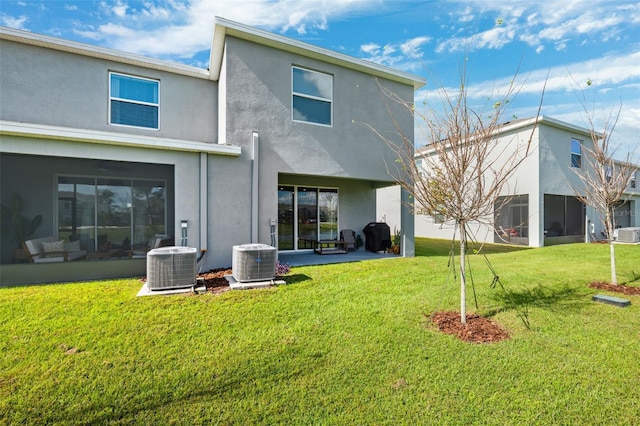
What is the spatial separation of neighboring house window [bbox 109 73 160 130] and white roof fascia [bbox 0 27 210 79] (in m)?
0.48

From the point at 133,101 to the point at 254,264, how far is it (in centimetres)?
704

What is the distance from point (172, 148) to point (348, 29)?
20.7 ft

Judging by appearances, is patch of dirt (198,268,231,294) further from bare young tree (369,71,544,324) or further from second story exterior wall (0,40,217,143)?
second story exterior wall (0,40,217,143)

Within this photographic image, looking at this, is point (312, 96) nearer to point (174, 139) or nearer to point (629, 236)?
point (174, 139)

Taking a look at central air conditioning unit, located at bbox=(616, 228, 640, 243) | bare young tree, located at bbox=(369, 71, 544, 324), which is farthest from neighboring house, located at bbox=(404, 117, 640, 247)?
bare young tree, located at bbox=(369, 71, 544, 324)

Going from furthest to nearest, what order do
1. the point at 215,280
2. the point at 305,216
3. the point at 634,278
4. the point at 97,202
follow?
the point at 305,216 → the point at 634,278 → the point at 97,202 → the point at 215,280

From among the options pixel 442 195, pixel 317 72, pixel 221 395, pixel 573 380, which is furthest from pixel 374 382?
pixel 317 72

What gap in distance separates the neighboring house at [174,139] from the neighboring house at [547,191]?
8139 mm

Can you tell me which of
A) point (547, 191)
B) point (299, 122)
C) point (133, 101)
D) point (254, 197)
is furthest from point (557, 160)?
point (133, 101)

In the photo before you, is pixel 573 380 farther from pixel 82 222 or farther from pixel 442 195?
pixel 82 222

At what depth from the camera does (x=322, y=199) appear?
12141 millimetres

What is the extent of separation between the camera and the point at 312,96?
9242mm

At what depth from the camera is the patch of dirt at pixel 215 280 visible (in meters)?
6.10

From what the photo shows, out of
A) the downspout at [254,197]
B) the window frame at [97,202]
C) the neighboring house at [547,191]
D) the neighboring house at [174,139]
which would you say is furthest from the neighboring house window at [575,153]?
the window frame at [97,202]
